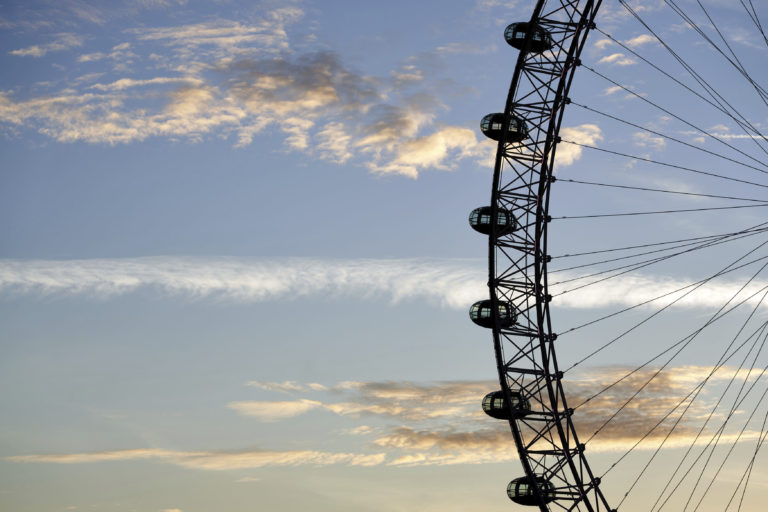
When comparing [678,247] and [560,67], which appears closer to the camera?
[678,247]

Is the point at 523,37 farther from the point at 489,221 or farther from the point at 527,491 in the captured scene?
the point at 527,491

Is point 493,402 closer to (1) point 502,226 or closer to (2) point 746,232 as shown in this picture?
Result: (1) point 502,226

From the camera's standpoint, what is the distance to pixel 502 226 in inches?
1921

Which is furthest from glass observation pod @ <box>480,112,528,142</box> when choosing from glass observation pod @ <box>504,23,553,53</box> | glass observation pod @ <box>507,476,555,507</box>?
glass observation pod @ <box>507,476,555,507</box>

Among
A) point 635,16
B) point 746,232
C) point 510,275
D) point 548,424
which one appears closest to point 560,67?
point 635,16

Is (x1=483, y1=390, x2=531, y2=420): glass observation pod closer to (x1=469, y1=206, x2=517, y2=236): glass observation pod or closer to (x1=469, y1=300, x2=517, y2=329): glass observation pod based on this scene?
(x1=469, y1=300, x2=517, y2=329): glass observation pod

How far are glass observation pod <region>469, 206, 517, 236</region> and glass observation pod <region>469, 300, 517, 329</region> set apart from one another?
3515 mm

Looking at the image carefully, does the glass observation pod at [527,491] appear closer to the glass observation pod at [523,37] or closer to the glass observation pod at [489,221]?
the glass observation pod at [489,221]

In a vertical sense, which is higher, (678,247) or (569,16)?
(569,16)

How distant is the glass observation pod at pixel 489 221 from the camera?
48.8 m

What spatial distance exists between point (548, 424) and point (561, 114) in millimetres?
14818

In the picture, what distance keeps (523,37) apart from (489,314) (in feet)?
45.2

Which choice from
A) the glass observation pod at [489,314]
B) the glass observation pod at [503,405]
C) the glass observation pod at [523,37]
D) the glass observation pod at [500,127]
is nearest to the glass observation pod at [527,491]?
the glass observation pod at [503,405]

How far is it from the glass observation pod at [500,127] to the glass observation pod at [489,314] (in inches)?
318
